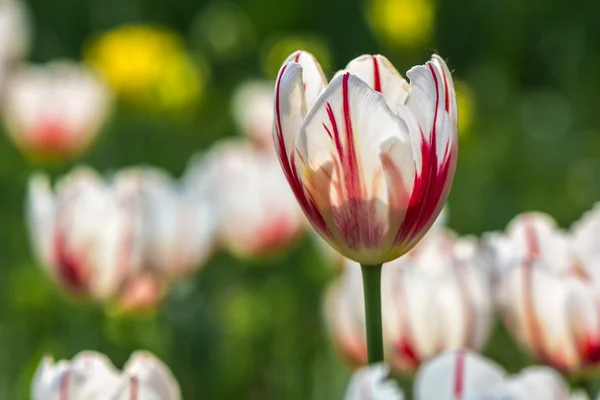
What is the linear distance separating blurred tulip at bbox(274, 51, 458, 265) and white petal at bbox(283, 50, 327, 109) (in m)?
0.03

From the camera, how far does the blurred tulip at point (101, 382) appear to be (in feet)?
3.02

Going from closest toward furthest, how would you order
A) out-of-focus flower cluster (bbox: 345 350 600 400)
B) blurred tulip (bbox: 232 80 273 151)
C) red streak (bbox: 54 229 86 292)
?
out-of-focus flower cluster (bbox: 345 350 600 400) < red streak (bbox: 54 229 86 292) < blurred tulip (bbox: 232 80 273 151)

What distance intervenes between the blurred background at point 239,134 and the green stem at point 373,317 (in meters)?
0.71

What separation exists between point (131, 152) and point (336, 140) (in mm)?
2506

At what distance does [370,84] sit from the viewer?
958 millimetres

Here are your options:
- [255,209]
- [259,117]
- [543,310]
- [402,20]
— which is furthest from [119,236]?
[402,20]

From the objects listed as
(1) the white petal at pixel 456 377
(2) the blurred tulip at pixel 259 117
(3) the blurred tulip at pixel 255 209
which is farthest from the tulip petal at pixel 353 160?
(2) the blurred tulip at pixel 259 117

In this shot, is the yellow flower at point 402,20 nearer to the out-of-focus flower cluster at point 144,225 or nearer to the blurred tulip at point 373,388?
the out-of-focus flower cluster at point 144,225

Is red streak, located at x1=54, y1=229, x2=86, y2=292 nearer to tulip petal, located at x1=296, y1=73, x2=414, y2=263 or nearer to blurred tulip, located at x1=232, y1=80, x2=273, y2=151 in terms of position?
tulip petal, located at x1=296, y1=73, x2=414, y2=263

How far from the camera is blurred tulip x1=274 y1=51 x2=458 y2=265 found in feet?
2.86

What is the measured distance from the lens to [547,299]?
45.2 inches

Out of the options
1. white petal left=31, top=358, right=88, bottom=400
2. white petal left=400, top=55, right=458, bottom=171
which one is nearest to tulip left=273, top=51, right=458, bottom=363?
white petal left=400, top=55, right=458, bottom=171

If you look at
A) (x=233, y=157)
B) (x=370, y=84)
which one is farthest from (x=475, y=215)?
(x=370, y=84)

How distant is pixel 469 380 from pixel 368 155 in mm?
192
